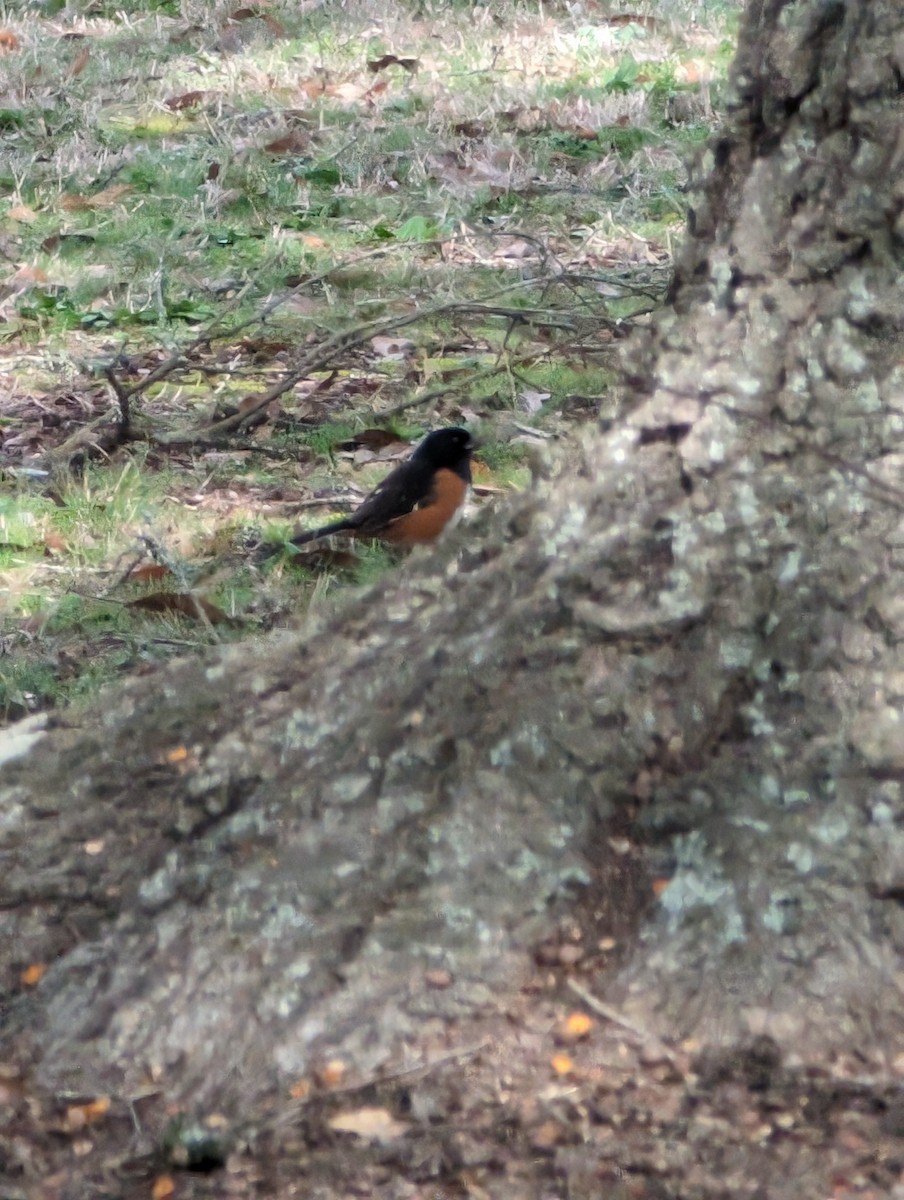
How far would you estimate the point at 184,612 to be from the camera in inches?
163

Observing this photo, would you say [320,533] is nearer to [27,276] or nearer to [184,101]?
[27,276]

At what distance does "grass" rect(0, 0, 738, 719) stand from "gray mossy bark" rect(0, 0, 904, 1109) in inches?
59.4

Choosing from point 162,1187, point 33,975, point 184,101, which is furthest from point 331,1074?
point 184,101

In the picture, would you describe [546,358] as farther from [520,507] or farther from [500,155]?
[520,507]

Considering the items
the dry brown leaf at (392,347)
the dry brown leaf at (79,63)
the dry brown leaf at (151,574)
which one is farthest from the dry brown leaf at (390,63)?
the dry brown leaf at (151,574)

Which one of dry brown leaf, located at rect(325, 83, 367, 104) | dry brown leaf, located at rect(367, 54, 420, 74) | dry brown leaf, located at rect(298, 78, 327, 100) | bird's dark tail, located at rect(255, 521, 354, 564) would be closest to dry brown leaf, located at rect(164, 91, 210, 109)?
dry brown leaf, located at rect(298, 78, 327, 100)

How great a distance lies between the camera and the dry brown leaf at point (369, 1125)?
84.3 inches

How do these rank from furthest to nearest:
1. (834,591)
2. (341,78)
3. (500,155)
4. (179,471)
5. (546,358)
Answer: (341,78)
(500,155)
(546,358)
(179,471)
(834,591)

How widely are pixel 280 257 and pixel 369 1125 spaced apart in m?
5.42

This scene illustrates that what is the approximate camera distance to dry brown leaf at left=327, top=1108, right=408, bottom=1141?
214cm

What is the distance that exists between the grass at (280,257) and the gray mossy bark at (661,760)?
4.95 feet

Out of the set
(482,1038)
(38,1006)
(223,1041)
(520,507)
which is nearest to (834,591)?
(520,507)

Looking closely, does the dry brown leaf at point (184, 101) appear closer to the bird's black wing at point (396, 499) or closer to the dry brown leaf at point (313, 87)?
the dry brown leaf at point (313, 87)

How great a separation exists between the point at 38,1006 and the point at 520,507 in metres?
1.03
